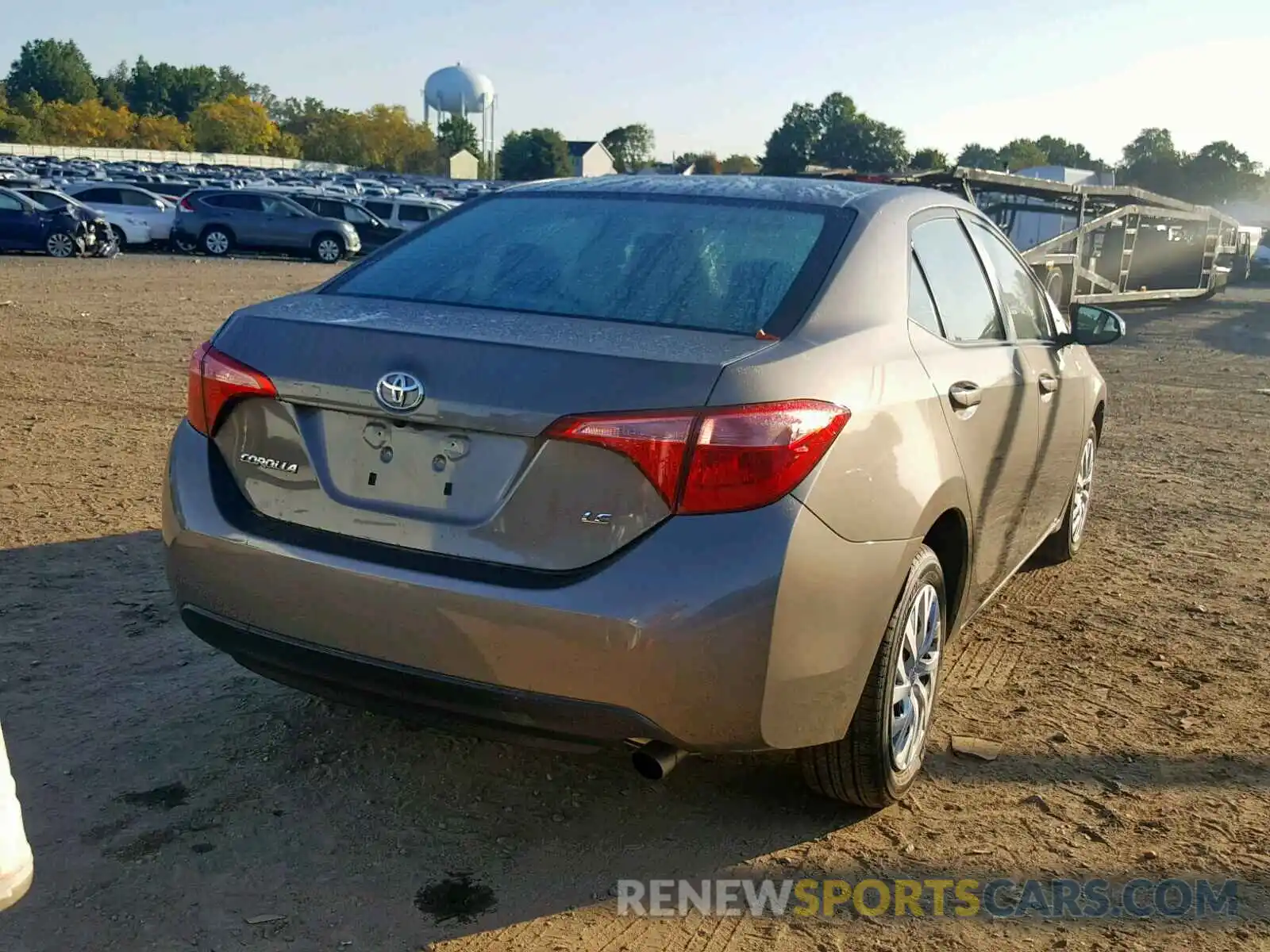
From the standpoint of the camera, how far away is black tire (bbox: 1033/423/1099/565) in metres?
5.49

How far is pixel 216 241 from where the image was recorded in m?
28.2

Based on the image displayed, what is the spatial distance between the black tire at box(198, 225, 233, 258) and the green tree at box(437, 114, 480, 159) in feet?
360

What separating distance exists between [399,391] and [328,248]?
89.9 feet

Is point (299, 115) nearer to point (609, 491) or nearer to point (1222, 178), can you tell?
point (1222, 178)

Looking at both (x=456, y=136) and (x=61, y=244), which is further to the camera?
(x=456, y=136)

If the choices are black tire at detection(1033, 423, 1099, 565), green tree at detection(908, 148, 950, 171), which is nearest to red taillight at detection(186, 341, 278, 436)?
black tire at detection(1033, 423, 1099, 565)

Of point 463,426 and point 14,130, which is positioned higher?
point 14,130

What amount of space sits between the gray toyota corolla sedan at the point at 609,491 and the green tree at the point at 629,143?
479 feet

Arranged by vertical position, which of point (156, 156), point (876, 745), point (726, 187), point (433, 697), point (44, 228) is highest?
point (156, 156)

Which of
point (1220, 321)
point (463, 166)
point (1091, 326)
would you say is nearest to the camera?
point (1091, 326)

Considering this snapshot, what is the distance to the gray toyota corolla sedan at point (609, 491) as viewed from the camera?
2.59 m

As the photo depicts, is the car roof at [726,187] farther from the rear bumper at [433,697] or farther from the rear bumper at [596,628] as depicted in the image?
the rear bumper at [433,697]

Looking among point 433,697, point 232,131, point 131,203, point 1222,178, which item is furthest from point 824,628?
point 232,131

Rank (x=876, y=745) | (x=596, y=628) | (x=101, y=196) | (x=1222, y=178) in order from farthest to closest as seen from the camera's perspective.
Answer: (x=1222, y=178), (x=101, y=196), (x=876, y=745), (x=596, y=628)
